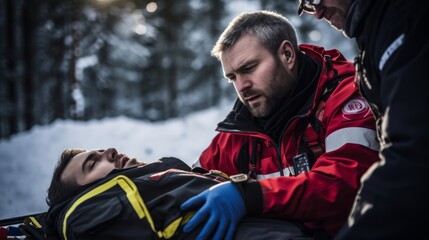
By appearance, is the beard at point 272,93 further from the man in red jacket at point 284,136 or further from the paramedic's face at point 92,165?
the paramedic's face at point 92,165

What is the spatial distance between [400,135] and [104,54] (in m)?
16.6

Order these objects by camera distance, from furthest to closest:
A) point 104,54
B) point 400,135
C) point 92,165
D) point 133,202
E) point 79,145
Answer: point 104,54 < point 79,145 < point 92,165 < point 133,202 < point 400,135

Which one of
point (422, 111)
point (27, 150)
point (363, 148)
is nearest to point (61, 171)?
point (363, 148)

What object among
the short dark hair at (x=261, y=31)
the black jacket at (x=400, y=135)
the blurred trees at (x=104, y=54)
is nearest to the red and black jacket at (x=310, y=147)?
the short dark hair at (x=261, y=31)

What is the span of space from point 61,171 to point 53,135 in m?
7.70

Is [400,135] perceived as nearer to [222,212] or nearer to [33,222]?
[222,212]

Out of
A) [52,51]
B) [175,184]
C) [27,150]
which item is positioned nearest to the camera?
[175,184]

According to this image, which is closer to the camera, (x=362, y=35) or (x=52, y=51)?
(x=362, y=35)

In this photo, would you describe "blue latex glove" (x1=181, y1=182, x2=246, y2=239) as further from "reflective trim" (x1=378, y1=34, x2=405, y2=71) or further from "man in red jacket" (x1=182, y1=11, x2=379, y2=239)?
"reflective trim" (x1=378, y1=34, x2=405, y2=71)

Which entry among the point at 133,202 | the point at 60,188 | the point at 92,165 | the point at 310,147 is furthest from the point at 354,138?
the point at 60,188

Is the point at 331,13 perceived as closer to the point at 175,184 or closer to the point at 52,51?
the point at 175,184

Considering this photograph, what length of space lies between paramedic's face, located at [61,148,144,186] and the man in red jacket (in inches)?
34.6

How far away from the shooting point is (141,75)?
75.9 feet

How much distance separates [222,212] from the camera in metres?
2.01
